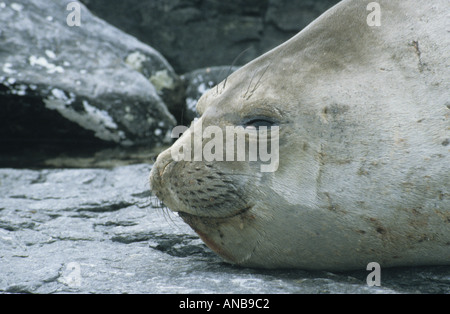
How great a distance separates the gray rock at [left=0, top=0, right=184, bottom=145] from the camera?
6527 millimetres

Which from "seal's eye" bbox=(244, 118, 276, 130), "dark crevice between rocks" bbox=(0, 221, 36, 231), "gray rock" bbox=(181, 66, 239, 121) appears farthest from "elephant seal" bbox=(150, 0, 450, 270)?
"gray rock" bbox=(181, 66, 239, 121)

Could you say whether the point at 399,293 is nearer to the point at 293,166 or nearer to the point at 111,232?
the point at 293,166

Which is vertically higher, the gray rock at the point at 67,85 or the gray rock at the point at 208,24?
the gray rock at the point at 208,24

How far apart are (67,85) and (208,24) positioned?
3893 millimetres

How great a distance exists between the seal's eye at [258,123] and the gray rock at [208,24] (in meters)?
7.17

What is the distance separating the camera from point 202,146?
117 inches

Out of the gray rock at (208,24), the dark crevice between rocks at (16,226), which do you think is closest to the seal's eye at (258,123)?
the dark crevice between rocks at (16,226)

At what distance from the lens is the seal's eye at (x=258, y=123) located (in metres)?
2.92

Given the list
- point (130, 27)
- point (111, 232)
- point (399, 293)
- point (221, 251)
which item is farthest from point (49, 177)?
point (130, 27)

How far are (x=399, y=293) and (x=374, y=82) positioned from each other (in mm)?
926

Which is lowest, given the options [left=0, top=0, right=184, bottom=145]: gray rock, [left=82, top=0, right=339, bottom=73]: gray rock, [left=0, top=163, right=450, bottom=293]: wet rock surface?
[left=0, top=163, right=450, bottom=293]: wet rock surface

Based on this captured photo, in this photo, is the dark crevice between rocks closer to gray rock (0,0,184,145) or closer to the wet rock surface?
the wet rock surface

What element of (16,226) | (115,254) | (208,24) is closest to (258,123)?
(115,254)

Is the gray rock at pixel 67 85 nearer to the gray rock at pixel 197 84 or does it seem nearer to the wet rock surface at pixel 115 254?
the gray rock at pixel 197 84
